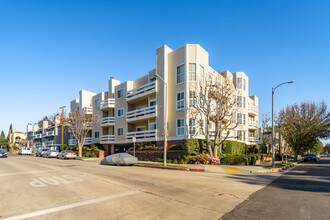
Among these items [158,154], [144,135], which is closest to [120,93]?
[144,135]

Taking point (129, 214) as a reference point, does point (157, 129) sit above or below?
above

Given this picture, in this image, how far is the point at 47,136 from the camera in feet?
225

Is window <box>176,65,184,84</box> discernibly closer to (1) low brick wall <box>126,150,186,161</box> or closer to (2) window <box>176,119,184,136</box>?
(2) window <box>176,119,184,136</box>

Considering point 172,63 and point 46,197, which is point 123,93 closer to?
point 172,63

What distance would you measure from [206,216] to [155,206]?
5.37ft

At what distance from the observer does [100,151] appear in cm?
3800

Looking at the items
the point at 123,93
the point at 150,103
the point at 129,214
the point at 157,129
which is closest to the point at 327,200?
the point at 129,214

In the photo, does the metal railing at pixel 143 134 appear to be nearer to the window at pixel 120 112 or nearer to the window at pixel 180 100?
the window at pixel 120 112

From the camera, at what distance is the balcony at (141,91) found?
99.9 ft

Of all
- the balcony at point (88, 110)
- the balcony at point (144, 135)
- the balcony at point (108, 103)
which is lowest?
the balcony at point (144, 135)

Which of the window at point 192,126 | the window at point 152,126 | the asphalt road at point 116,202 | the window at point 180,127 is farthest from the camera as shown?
the window at point 152,126

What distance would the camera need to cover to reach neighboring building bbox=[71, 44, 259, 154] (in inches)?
1072

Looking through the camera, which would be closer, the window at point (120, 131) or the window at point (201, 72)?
the window at point (201, 72)

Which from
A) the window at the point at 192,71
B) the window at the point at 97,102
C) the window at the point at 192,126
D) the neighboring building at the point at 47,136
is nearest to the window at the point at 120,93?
the window at the point at 97,102
